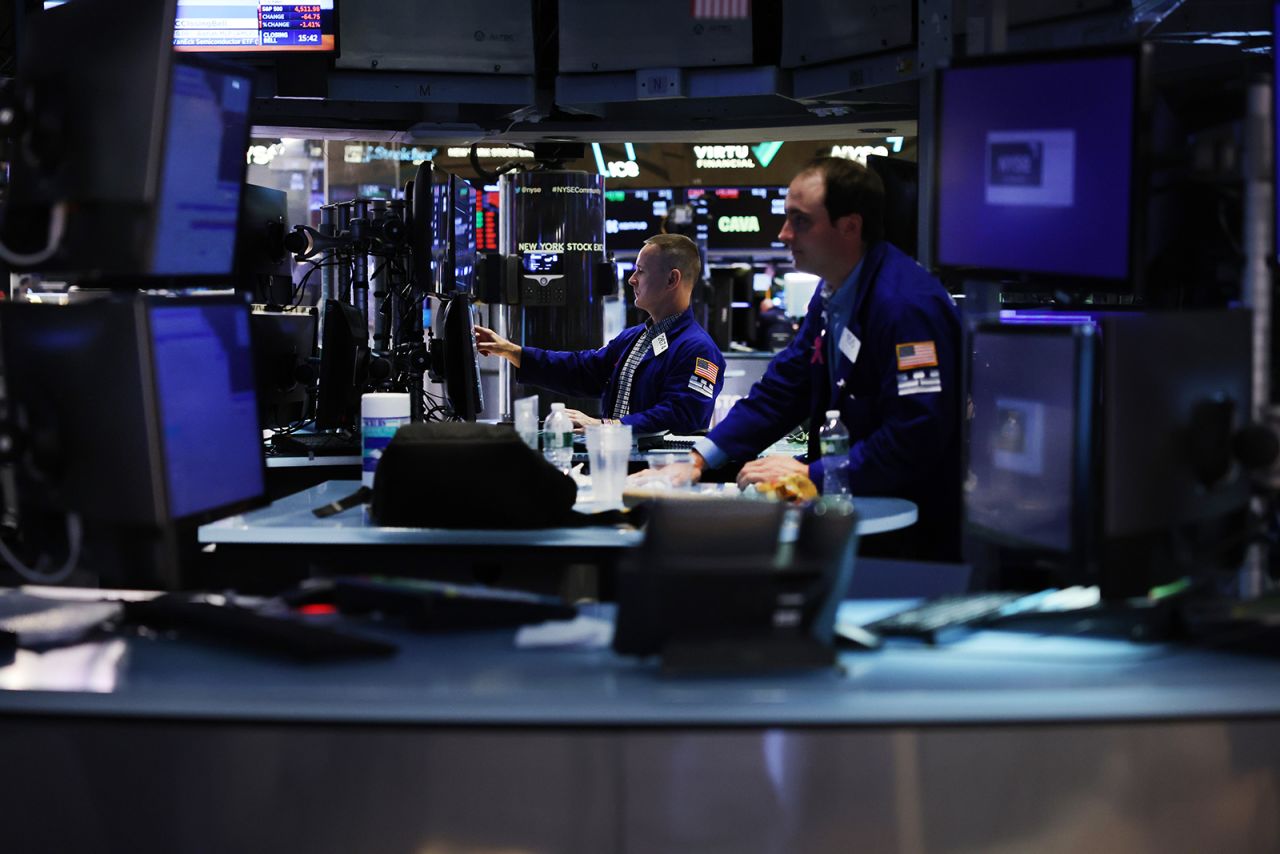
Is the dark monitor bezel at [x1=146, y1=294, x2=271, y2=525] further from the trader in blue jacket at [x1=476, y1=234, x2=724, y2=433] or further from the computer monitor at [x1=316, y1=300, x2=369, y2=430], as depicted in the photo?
the trader in blue jacket at [x1=476, y1=234, x2=724, y2=433]

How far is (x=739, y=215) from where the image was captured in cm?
1038

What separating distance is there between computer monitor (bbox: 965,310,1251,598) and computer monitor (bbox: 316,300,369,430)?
250cm

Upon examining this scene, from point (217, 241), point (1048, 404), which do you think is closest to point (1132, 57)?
point (1048, 404)

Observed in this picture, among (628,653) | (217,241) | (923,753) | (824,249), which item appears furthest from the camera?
(824,249)

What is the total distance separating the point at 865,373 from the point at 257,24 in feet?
11.2

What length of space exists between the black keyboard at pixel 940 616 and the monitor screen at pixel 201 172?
3.67ft

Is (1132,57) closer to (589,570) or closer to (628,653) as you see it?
(628,653)

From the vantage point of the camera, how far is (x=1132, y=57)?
180cm

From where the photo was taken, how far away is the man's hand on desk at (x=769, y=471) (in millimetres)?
3113

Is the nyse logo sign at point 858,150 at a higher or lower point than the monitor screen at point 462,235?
higher

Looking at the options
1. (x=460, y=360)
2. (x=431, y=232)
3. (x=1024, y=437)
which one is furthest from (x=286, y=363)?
(x=1024, y=437)

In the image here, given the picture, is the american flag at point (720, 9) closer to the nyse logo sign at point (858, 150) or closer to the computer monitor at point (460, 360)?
the computer monitor at point (460, 360)

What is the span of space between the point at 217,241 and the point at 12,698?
0.78m

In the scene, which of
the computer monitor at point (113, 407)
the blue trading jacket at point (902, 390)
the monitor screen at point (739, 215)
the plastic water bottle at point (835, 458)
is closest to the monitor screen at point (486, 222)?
the monitor screen at point (739, 215)
